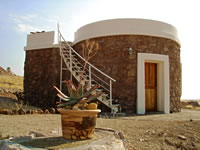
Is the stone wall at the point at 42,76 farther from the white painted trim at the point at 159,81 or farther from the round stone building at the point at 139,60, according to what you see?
the white painted trim at the point at 159,81

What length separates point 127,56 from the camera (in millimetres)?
8156

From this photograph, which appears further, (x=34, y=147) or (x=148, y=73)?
(x=148, y=73)

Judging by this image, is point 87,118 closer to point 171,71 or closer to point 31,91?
point 171,71

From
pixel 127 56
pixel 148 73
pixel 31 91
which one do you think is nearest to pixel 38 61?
pixel 31 91

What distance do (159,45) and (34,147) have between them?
22.9 ft

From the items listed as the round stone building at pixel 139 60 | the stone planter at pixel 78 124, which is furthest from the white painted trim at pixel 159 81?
the stone planter at pixel 78 124

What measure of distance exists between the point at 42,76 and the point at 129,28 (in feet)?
16.5

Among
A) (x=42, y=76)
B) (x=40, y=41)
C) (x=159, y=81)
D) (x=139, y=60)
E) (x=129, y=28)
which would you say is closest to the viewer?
(x=139, y=60)

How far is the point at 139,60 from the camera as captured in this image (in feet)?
26.5

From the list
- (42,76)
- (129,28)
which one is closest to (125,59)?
(129,28)

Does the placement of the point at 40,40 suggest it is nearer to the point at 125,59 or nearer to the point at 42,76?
the point at 42,76

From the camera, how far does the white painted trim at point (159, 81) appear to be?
7949mm

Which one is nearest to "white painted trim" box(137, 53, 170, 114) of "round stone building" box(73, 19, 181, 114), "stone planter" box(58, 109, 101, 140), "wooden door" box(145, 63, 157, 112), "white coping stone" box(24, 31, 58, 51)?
"round stone building" box(73, 19, 181, 114)

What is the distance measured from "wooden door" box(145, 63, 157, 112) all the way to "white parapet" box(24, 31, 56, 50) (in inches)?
188
